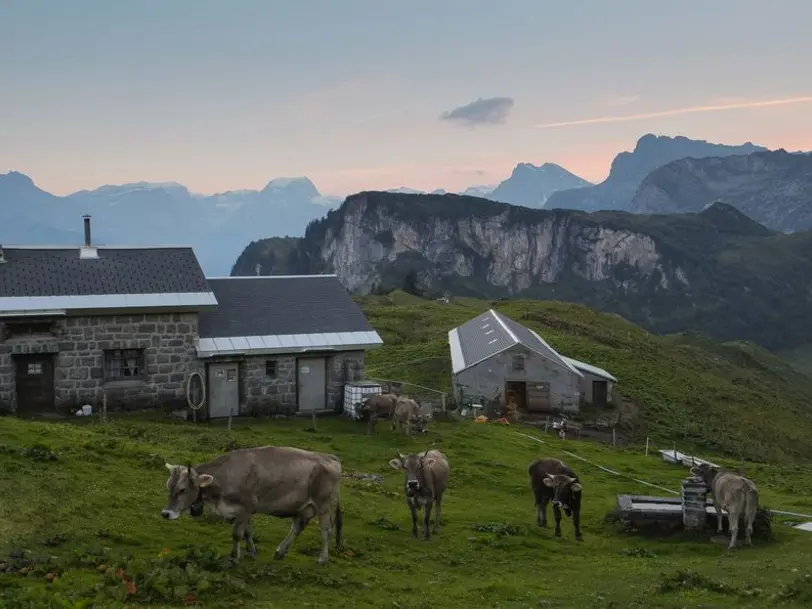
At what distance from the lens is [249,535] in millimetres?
15391

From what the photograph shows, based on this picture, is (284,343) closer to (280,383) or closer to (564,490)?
(280,383)

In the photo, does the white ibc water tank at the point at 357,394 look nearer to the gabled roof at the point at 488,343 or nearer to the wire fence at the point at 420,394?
the wire fence at the point at 420,394

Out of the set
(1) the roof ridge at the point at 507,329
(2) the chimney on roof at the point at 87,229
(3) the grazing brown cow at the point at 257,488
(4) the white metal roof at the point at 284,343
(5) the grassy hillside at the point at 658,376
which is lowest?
(5) the grassy hillside at the point at 658,376

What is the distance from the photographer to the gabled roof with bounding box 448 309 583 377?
2034 inches

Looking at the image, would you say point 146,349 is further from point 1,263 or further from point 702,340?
point 702,340

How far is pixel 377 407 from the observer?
34438 mm

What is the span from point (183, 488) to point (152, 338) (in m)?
20.8

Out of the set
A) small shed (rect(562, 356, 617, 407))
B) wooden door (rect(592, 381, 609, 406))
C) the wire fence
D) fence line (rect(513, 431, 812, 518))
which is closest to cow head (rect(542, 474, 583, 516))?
fence line (rect(513, 431, 812, 518))

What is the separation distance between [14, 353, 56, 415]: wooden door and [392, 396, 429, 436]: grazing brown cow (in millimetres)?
14737

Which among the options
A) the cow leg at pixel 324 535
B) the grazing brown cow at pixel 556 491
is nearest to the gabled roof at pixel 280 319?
the grazing brown cow at pixel 556 491

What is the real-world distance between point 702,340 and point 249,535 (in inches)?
5138

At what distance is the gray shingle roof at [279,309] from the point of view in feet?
120

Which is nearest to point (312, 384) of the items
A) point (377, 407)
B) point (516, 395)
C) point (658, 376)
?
point (377, 407)

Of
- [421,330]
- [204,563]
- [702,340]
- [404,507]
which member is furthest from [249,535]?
[702,340]
